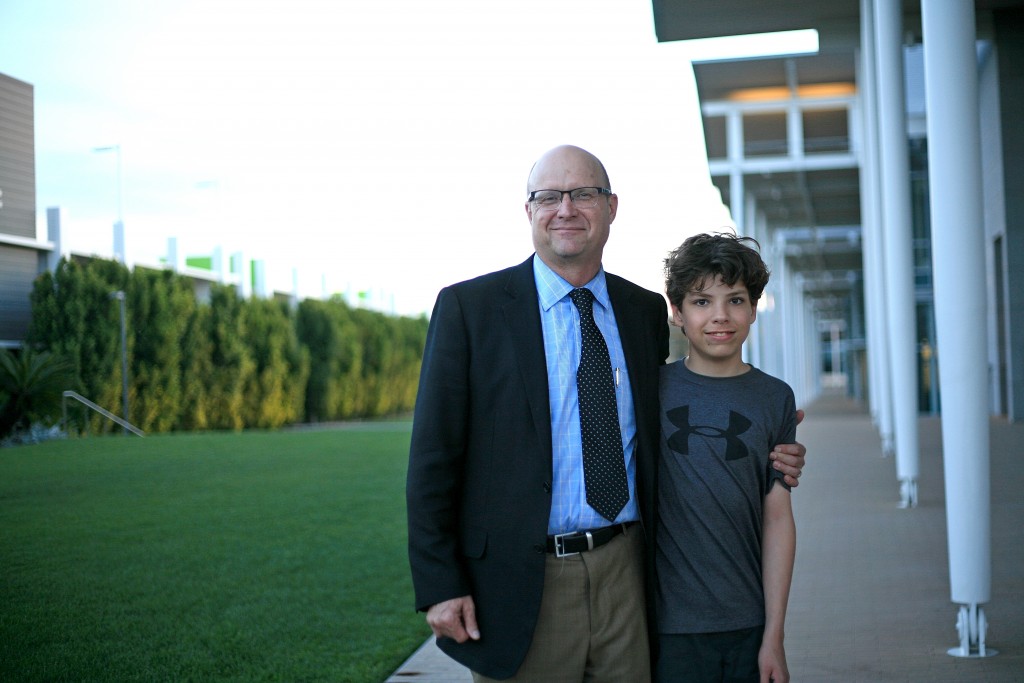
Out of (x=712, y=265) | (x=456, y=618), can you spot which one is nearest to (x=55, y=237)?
(x=456, y=618)

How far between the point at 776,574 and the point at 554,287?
98 centimetres

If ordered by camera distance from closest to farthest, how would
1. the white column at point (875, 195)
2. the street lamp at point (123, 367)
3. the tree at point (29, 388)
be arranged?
the tree at point (29, 388) → the street lamp at point (123, 367) → the white column at point (875, 195)

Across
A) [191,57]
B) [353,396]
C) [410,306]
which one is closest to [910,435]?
[191,57]

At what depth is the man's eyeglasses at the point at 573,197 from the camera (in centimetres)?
283

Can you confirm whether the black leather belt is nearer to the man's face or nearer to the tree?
the man's face

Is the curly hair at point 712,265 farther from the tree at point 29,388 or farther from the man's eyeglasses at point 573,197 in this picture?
the tree at point 29,388

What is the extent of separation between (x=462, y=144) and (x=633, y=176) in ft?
7.10

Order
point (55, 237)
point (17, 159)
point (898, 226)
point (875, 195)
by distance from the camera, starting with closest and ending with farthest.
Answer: point (17, 159)
point (55, 237)
point (898, 226)
point (875, 195)

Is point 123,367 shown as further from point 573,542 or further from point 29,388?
point 573,542

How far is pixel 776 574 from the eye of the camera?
2803 millimetres

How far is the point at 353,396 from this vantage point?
39500 millimetres

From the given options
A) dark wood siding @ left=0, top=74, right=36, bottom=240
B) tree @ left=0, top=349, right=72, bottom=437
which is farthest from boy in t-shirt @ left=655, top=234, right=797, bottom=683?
dark wood siding @ left=0, top=74, right=36, bottom=240

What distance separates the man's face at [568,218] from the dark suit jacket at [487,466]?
16 cm

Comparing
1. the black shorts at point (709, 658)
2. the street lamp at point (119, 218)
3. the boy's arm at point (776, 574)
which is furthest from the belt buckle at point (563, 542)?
the street lamp at point (119, 218)
